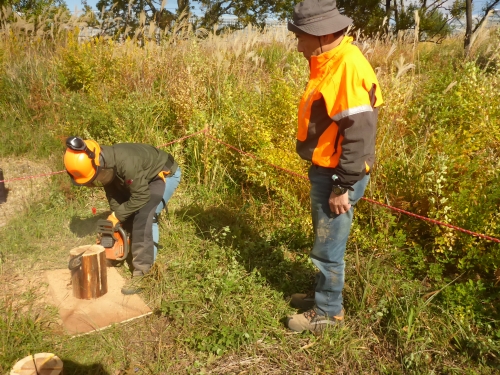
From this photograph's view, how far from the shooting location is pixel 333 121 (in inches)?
89.7

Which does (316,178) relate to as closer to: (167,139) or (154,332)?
(154,332)

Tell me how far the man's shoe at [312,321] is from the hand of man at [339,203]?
892 mm

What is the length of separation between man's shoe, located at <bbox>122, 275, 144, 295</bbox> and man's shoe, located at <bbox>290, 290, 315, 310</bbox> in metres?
1.38

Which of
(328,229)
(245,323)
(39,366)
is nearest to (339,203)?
(328,229)

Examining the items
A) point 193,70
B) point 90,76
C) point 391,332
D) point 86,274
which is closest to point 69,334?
point 86,274

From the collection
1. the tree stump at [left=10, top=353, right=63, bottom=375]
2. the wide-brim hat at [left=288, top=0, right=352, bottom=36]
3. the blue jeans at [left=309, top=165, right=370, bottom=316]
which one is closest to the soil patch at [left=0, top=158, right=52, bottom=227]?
the tree stump at [left=10, top=353, right=63, bottom=375]

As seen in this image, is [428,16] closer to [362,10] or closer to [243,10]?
[362,10]

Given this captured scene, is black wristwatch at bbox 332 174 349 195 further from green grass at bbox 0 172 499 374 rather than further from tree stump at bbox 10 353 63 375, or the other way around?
tree stump at bbox 10 353 63 375

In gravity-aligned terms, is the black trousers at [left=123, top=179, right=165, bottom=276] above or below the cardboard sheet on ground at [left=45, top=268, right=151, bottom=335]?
above

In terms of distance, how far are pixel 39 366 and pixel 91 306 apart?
102 cm

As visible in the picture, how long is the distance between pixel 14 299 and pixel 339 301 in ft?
8.73

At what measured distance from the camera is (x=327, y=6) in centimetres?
222

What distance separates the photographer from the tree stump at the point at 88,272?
3.29 metres

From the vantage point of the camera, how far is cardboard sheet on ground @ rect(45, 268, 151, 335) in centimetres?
308
